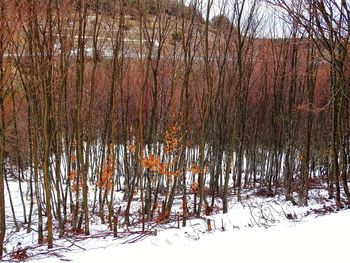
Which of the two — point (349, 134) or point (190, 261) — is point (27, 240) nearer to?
point (190, 261)

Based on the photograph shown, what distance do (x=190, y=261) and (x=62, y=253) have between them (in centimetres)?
216

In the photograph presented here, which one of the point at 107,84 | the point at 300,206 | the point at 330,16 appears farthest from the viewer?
the point at 107,84

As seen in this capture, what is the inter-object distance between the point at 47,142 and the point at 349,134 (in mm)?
9973

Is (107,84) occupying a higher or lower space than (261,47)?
lower

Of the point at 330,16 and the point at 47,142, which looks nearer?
the point at 47,142

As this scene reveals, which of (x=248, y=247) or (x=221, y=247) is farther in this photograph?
(x=221, y=247)

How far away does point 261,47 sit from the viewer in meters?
14.8

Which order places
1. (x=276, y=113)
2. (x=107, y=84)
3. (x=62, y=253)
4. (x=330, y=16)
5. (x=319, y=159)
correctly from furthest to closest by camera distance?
(x=319, y=159) → (x=107, y=84) → (x=276, y=113) → (x=330, y=16) → (x=62, y=253)

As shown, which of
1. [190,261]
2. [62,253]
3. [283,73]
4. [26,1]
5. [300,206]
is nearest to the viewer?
[190,261]

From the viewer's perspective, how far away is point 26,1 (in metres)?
6.46

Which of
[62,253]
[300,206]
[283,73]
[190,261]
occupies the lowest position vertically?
[300,206]

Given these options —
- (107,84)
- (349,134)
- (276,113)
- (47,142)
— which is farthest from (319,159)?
(47,142)

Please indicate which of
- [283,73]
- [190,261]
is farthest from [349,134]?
[190,261]

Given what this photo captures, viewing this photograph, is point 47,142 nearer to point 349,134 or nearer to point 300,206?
point 300,206
